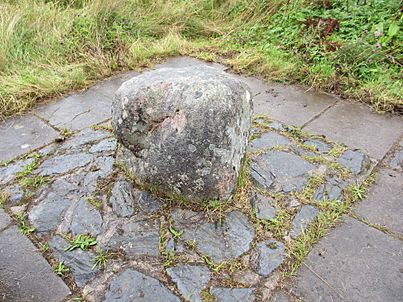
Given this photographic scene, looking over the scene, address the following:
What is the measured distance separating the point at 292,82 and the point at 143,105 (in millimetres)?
1989

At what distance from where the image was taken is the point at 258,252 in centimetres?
160

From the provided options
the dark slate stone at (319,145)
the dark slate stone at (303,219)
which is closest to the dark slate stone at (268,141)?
the dark slate stone at (319,145)

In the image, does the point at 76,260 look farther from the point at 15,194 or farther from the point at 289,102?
the point at 289,102

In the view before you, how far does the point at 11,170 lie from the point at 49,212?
0.55 meters

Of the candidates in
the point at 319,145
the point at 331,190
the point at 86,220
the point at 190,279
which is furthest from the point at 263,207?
the point at 86,220

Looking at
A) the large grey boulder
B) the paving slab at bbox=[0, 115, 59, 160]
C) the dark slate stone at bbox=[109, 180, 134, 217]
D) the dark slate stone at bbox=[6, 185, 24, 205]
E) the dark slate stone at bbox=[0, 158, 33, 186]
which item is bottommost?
the paving slab at bbox=[0, 115, 59, 160]

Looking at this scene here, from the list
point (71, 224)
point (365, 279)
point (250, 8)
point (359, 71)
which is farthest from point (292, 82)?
point (71, 224)

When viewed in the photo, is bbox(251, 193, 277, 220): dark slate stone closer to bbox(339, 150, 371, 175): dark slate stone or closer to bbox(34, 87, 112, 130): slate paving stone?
bbox(339, 150, 371, 175): dark slate stone

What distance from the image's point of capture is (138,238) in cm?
164

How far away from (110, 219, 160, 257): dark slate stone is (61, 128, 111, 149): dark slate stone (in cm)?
89

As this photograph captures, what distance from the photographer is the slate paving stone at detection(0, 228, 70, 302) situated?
4.73 feet

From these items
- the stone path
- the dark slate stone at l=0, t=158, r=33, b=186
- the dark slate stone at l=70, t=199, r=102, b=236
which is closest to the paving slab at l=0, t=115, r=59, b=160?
the stone path

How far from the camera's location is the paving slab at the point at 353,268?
144 centimetres

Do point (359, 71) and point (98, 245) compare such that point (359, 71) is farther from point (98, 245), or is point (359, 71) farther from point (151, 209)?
point (98, 245)
